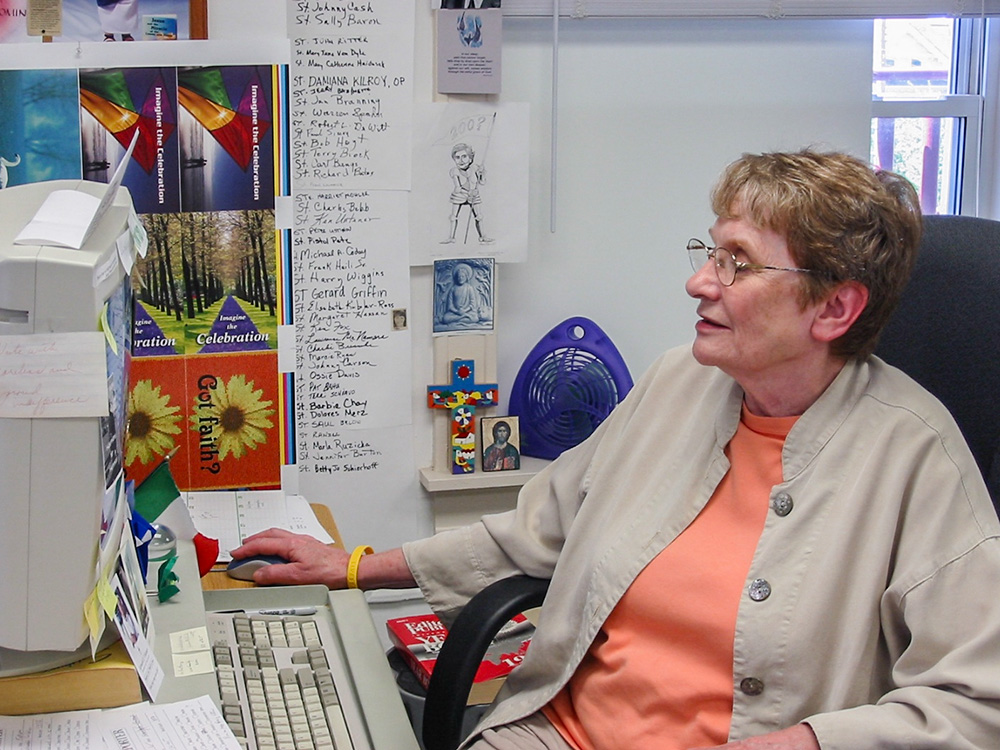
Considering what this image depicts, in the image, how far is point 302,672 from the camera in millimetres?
1278

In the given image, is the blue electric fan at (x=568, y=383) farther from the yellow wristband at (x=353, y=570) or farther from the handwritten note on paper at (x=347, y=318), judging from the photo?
the yellow wristband at (x=353, y=570)

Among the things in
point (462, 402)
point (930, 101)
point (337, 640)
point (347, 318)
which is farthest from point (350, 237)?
point (930, 101)

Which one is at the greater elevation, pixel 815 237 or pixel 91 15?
pixel 91 15

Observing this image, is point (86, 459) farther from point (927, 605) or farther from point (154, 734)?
point (927, 605)

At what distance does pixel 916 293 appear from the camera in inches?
58.9

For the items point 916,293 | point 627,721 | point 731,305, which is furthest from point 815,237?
point 627,721

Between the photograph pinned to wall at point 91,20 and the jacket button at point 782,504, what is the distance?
1288 mm

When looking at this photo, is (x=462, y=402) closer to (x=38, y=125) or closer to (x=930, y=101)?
(x=38, y=125)

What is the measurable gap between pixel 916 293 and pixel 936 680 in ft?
1.82

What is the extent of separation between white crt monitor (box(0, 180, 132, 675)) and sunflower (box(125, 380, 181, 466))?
0.73m

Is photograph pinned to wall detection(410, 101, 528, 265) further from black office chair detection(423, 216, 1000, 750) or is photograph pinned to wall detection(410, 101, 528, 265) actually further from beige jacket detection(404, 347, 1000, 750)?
black office chair detection(423, 216, 1000, 750)

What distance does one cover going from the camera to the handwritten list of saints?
2.20 metres

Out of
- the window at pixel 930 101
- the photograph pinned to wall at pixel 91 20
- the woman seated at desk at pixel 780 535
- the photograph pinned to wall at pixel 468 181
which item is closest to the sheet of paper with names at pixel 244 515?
the woman seated at desk at pixel 780 535

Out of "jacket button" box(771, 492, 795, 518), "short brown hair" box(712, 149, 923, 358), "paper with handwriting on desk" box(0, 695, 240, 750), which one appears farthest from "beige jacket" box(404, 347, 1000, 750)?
"paper with handwriting on desk" box(0, 695, 240, 750)
